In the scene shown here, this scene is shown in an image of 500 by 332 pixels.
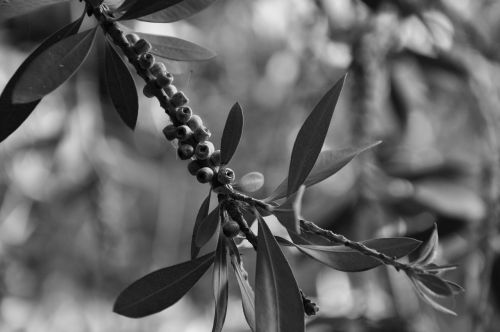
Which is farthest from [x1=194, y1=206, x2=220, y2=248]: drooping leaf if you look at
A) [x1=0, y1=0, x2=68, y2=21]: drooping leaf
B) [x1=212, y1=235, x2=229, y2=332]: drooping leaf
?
[x1=0, y1=0, x2=68, y2=21]: drooping leaf

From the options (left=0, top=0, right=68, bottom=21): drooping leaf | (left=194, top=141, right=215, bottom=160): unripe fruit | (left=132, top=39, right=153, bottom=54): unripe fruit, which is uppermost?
(left=0, top=0, right=68, bottom=21): drooping leaf

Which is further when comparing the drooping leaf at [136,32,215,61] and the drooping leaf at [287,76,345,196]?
the drooping leaf at [136,32,215,61]

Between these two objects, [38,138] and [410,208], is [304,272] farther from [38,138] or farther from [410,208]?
[38,138]

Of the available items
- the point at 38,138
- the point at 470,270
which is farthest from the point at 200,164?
the point at 38,138

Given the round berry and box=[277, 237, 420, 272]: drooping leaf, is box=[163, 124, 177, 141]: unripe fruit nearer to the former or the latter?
the round berry

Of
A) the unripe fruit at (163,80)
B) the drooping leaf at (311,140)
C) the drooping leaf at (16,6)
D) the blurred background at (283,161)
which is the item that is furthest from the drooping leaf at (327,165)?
the blurred background at (283,161)

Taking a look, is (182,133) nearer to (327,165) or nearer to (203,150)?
(203,150)

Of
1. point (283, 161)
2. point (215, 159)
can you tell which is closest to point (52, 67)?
point (215, 159)
